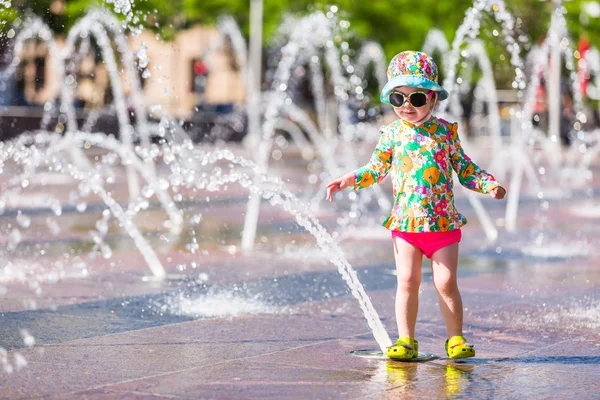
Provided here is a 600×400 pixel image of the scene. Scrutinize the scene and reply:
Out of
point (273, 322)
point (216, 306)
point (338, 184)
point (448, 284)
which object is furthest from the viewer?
point (216, 306)

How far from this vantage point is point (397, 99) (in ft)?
18.4

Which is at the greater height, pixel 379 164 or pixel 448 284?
pixel 379 164

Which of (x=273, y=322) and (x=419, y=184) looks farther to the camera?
(x=273, y=322)

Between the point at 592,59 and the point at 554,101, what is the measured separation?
9692 mm

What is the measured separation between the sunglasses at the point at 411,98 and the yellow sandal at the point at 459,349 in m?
1.04

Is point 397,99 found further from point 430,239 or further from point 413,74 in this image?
point 430,239

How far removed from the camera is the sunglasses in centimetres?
556

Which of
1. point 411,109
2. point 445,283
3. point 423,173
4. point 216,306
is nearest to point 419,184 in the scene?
point 423,173

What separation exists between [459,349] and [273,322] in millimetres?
1439

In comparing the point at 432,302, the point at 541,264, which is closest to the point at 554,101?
the point at 541,264

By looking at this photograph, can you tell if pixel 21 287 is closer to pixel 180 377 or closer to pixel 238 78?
pixel 180 377

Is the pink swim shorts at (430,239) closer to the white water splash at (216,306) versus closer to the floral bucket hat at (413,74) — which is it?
the floral bucket hat at (413,74)

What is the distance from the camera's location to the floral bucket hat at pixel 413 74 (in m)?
5.57

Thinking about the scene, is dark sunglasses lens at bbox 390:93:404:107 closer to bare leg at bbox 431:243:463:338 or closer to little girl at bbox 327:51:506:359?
little girl at bbox 327:51:506:359
